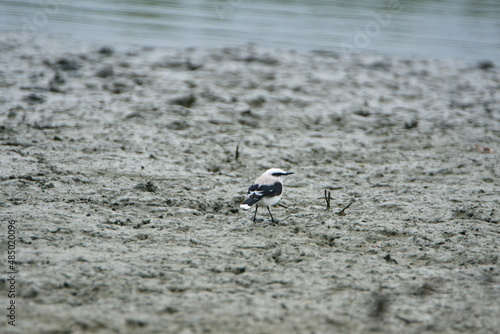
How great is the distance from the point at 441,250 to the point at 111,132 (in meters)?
4.57

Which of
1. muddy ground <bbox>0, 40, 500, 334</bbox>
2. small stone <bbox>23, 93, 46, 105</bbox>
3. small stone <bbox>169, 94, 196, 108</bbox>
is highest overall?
small stone <bbox>169, 94, 196, 108</bbox>

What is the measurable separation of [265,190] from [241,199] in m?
0.58

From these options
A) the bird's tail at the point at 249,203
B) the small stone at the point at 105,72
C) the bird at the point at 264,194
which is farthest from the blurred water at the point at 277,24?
the bird's tail at the point at 249,203

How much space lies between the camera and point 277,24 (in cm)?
1697

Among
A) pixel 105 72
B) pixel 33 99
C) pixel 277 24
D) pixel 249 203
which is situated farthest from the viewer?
pixel 277 24

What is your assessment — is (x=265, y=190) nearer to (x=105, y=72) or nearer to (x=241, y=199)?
(x=241, y=199)

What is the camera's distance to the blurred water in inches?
564

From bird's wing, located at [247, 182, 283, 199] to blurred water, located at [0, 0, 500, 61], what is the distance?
9.07 metres

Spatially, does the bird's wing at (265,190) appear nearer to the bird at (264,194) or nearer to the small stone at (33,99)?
the bird at (264,194)

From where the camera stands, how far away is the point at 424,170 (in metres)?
6.68

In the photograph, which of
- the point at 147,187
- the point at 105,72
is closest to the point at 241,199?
the point at 147,187

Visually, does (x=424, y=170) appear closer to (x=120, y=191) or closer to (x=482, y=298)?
(x=482, y=298)

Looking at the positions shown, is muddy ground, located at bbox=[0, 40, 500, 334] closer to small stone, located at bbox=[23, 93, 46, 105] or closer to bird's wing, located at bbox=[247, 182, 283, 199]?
small stone, located at bbox=[23, 93, 46, 105]

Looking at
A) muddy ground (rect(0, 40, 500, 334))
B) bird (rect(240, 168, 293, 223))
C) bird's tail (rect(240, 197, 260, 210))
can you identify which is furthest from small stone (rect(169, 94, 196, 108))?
bird's tail (rect(240, 197, 260, 210))
